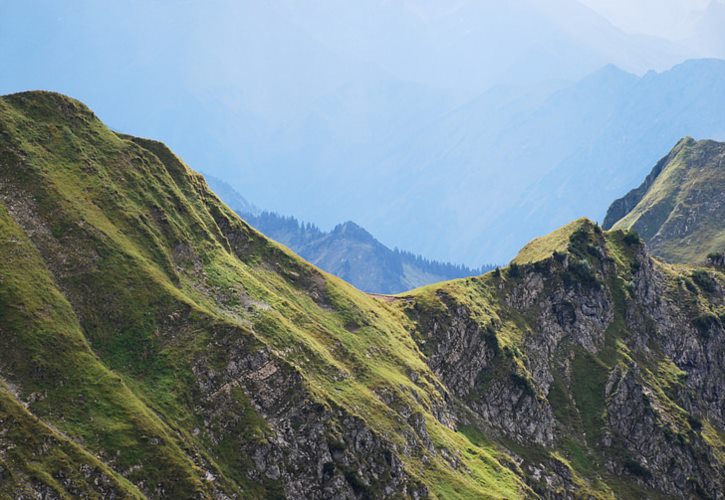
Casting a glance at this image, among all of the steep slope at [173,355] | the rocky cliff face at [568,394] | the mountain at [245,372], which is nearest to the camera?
the steep slope at [173,355]

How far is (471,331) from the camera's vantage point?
7042 inches

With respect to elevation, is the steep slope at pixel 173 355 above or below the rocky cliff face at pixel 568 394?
below

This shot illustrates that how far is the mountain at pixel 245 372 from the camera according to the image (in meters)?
102

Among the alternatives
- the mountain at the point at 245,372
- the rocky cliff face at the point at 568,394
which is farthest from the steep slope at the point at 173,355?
the rocky cliff face at the point at 568,394

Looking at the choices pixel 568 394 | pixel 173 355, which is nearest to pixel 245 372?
pixel 173 355

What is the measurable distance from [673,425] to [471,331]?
51.7m

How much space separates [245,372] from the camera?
120 m

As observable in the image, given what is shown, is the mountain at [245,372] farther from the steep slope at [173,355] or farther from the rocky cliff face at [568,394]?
the rocky cliff face at [568,394]

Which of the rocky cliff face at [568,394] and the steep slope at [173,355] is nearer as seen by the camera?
the steep slope at [173,355]

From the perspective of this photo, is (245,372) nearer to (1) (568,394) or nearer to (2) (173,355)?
(2) (173,355)

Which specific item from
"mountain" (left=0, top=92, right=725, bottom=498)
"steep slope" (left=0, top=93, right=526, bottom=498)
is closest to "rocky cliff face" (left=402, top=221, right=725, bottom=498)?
"mountain" (left=0, top=92, right=725, bottom=498)

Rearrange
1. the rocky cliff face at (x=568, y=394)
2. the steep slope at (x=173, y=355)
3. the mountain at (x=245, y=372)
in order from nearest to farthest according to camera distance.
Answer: the steep slope at (x=173, y=355)
the mountain at (x=245, y=372)
the rocky cliff face at (x=568, y=394)

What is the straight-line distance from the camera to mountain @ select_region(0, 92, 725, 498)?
101500 mm

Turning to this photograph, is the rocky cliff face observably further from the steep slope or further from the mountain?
the steep slope
